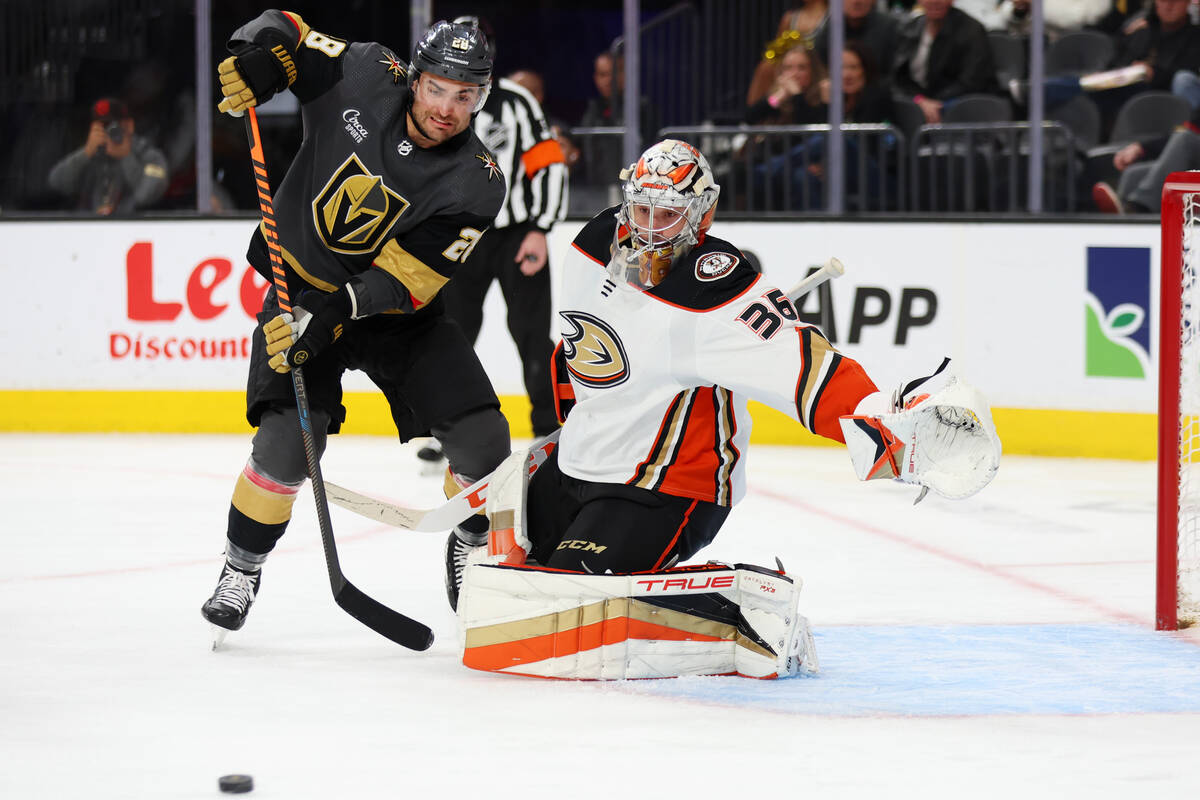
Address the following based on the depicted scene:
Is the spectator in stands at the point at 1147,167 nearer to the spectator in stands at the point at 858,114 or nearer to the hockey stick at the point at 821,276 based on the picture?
the spectator in stands at the point at 858,114

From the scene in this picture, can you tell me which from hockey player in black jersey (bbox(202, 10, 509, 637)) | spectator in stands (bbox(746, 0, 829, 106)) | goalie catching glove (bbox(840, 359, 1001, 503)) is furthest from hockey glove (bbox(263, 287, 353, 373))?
spectator in stands (bbox(746, 0, 829, 106))

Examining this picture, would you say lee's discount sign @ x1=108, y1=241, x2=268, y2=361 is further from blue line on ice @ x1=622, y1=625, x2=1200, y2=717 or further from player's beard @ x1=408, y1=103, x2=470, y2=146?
blue line on ice @ x1=622, y1=625, x2=1200, y2=717

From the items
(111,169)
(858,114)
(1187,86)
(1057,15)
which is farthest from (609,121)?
(1187,86)

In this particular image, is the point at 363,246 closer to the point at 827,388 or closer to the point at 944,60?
the point at 827,388

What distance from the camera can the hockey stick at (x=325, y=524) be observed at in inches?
118

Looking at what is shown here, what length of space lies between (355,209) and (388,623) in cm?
73

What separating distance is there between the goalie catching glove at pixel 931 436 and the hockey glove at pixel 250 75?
1161 mm

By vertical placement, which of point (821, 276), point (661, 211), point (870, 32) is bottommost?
point (821, 276)

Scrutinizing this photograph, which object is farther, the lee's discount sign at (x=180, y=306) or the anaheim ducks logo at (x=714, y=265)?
the lee's discount sign at (x=180, y=306)

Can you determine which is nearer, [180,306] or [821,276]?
[821,276]

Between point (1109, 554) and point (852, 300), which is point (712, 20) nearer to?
point (852, 300)

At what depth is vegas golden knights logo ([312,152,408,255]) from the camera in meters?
3.07

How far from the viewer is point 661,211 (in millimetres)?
2818

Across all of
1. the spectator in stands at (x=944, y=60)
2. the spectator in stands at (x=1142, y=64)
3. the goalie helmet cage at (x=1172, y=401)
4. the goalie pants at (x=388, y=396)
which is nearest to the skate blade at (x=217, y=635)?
the goalie pants at (x=388, y=396)
